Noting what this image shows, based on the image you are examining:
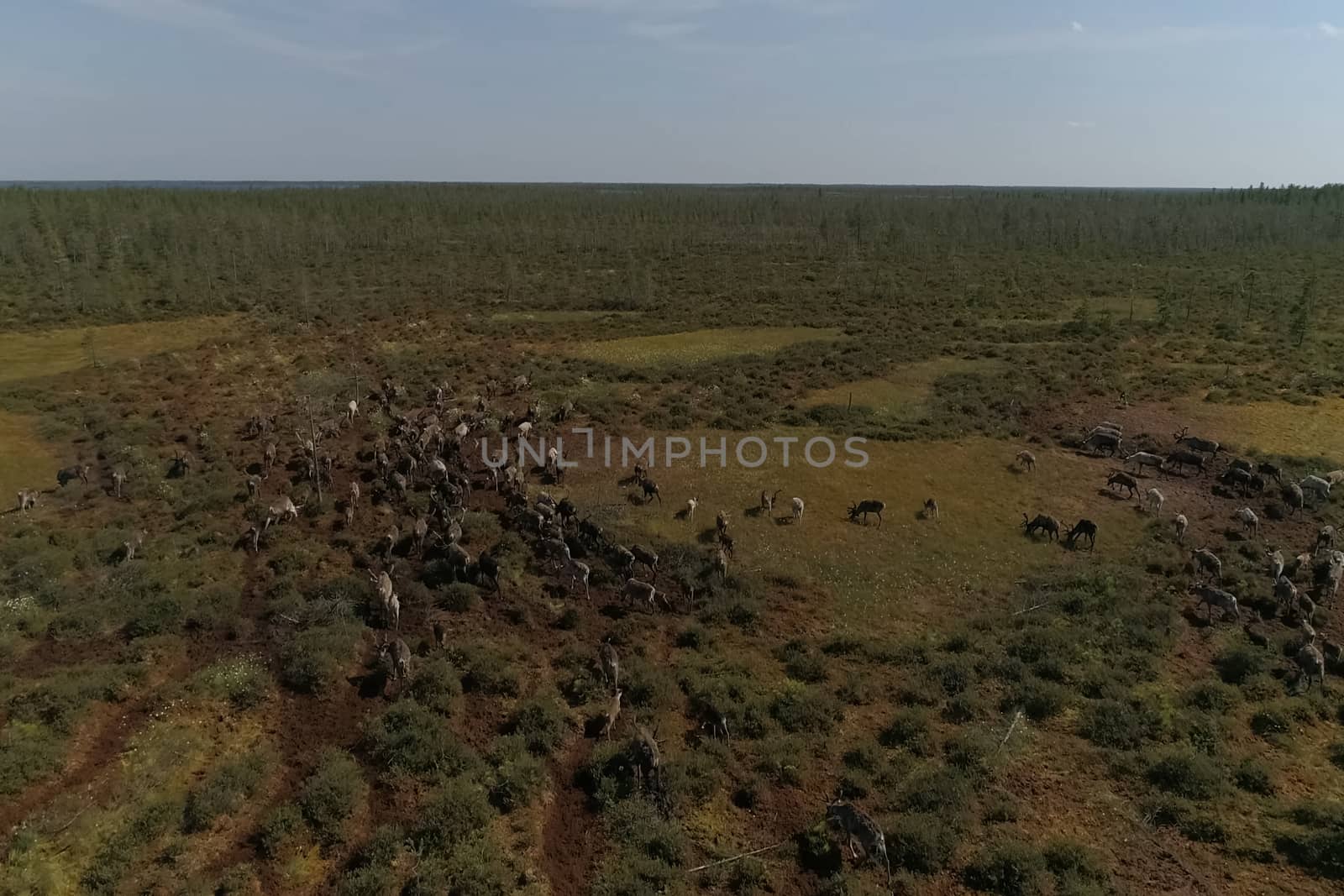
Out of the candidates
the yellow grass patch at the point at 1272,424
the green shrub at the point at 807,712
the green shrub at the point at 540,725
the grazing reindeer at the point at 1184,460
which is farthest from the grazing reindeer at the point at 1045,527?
the green shrub at the point at 540,725

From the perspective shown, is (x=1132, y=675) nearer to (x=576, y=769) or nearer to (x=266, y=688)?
(x=576, y=769)

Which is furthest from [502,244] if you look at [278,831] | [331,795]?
[278,831]

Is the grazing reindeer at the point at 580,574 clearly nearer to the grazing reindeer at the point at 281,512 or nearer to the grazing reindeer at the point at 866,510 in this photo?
the grazing reindeer at the point at 866,510

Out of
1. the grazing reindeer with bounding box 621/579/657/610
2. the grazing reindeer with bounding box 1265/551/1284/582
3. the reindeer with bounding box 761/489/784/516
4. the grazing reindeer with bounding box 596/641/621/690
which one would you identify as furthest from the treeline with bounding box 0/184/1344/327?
the grazing reindeer with bounding box 1265/551/1284/582

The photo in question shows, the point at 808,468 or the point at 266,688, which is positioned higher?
the point at 808,468

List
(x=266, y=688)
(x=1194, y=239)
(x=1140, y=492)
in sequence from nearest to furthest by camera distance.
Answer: (x=266, y=688) < (x=1140, y=492) < (x=1194, y=239)

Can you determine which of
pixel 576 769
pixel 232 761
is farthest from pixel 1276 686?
pixel 232 761

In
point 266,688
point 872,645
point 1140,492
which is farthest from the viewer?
point 1140,492

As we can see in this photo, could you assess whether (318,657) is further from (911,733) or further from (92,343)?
(92,343)

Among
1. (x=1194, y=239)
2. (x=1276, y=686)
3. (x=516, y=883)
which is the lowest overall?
(x=516, y=883)
